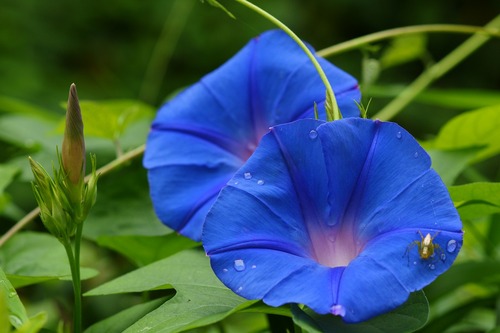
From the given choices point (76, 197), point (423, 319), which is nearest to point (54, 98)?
point (76, 197)

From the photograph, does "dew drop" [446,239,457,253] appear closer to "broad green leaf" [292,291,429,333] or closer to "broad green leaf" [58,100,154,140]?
"broad green leaf" [292,291,429,333]

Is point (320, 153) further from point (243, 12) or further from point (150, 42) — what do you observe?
point (150, 42)

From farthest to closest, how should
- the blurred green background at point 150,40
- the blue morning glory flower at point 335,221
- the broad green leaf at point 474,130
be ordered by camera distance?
the blurred green background at point 150,40 → the broad green leaf at point 474,130 → the blue morning glory flower at point 335,221

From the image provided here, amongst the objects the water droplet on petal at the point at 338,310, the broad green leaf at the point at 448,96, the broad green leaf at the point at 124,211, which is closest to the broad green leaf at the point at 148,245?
the broad green leaf at the point at 124,211

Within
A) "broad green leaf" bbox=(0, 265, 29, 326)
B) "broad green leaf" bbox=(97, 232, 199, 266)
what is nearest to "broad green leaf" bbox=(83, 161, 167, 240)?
"broad green leaf" bbox=(97, 232, 199, 266)

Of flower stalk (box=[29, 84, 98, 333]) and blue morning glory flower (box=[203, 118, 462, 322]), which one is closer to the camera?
blue morning glory flower (box=[203, 118, 462, 322])

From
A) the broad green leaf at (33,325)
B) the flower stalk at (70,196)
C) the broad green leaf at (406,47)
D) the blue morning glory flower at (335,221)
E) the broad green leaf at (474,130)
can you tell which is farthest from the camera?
the broad green leaf at (406,47)

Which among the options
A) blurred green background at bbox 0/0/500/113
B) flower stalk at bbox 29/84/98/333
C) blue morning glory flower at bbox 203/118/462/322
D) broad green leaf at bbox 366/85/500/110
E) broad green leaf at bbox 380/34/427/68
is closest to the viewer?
blue morning glory flower at bbox 203/118/462/322

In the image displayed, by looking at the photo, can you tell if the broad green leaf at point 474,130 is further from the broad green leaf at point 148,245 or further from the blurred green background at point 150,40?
the blurred green background at point 150,40

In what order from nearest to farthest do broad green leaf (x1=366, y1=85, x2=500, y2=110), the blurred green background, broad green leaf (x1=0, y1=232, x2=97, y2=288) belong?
1. broad green leaf (x1=0, y1=232, x2=97, y2=288)
2. broad green leaf (x1=366, y1=85, x2=500, y2=110)
3. the blurred green background
